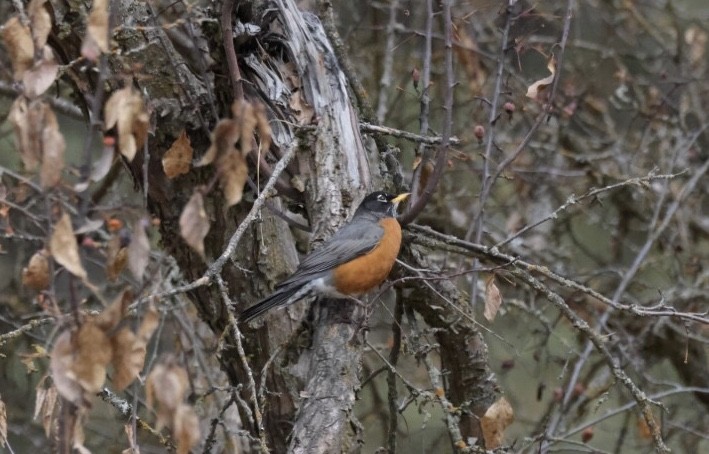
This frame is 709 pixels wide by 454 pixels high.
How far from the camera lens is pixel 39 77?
6.75 ft

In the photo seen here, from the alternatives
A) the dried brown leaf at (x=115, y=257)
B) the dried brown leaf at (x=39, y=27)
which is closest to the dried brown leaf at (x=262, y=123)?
the dried brown leaf at (x=115, y=257)

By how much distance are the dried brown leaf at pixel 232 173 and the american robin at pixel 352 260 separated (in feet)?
5.31

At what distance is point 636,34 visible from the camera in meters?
6.79

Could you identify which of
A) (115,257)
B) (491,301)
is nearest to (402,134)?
(491,301)

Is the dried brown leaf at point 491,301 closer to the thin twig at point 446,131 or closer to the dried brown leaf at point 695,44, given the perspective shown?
the thin twig at point 446,131

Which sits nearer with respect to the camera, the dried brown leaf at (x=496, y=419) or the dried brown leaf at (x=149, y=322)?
the dried brown leaf at (x=149, y=322)

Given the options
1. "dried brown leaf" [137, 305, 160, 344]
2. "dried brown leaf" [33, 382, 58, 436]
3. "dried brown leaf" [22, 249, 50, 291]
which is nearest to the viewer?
"dried brown leaf" [137, 305, 160, 344]

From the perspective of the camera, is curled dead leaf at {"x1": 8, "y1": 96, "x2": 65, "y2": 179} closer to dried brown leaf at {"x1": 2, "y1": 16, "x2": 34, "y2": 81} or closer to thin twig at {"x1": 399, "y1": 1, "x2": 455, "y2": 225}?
dried brown leaf at {"x1": 2, "y1": 16, "x2": 34, "y2": 81}

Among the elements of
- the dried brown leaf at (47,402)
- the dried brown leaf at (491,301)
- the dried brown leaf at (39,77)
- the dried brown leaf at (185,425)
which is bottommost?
the dried brown leaf at (491,301)

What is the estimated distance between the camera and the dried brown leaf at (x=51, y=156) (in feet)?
6.07

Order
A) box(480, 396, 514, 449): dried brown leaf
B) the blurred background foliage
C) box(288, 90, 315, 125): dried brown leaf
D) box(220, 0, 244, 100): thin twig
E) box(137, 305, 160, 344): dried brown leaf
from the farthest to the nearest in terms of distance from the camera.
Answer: the blurred background foliage
box(288, 90, 315, 125): dried brown leaf
box(220, 0, 244, 100): thin twig
box(480, 396, 514, 449): dried brown leaf
box(137, 305, 160, 344): dried brown leaf

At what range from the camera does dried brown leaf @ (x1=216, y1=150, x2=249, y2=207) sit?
1992mm

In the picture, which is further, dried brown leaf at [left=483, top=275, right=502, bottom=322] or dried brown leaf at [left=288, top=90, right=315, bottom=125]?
dried brown leaf at [left=288, top=90, right=315, bottom=125]

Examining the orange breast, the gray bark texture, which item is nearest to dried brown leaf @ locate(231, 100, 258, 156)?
the gray bark texture
